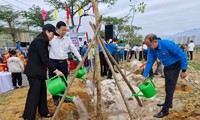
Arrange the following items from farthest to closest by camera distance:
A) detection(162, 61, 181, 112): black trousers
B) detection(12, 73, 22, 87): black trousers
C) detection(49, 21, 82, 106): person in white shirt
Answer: detection(12, 73, 22, 87): black trousers
detection(49, 21, 82, 106): person in white shirt
detection(162, 61, 181, 112): black trousers

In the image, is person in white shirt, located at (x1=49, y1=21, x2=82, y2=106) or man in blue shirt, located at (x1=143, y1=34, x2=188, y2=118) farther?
person in white shirt, located at (x1=49, y1=21, x2=82, y2=106)

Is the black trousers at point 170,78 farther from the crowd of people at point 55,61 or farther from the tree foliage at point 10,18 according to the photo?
the tree foliage at point 10,18

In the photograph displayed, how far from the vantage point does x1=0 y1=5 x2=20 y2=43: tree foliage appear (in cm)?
2661

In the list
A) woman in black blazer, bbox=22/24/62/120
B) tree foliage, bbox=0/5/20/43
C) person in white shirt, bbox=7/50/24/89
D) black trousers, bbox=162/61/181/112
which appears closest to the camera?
woman in black blazer, bbox=22/24/62/120

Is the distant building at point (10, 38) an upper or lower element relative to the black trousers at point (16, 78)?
upper

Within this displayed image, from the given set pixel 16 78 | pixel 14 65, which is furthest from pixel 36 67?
pixel 16 78

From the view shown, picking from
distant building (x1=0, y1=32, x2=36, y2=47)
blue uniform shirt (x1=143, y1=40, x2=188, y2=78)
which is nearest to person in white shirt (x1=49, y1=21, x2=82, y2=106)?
blue uniform shirt (x1=143, y1=40, x2=188, y2=78)

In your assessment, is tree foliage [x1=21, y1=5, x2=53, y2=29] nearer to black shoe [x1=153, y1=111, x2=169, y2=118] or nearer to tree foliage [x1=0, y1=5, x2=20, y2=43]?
tree foliage [x1=0, y1=5, x2=20, y2=43]

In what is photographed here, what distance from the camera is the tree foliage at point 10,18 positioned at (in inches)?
1048

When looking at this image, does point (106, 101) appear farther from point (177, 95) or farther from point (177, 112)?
point (177, 95)

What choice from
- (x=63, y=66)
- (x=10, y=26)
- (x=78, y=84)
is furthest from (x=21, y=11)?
(x=63, y=66)

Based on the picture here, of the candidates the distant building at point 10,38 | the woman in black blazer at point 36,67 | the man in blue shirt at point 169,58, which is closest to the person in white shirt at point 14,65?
the woman in black blazer at point 36,67

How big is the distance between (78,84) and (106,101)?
268 cm

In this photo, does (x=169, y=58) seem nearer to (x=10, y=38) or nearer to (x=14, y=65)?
(x=14, y=65)
